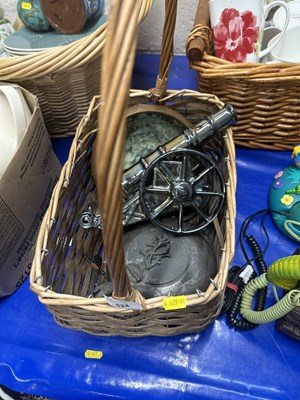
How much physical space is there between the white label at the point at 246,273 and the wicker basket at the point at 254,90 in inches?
10.8

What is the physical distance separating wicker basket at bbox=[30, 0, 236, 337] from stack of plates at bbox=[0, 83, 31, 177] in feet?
0.31

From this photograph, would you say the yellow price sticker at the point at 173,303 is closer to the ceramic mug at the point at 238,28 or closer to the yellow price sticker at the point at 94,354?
the yellow price sticker at the point at 94,354

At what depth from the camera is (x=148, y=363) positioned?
0.57 m

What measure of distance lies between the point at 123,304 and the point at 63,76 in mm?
459

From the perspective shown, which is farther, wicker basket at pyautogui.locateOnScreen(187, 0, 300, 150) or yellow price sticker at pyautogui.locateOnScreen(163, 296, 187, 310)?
wicker basket at pyautogui.locateOnScreen(187, 0, 300, 150)

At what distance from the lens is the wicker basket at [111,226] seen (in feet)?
0.85

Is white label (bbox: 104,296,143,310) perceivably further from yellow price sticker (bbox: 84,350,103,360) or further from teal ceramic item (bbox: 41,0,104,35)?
teal ceramic item (bbox: 41,0,104,35)

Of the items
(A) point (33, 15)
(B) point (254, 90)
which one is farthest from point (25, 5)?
(B) point (254, 90)

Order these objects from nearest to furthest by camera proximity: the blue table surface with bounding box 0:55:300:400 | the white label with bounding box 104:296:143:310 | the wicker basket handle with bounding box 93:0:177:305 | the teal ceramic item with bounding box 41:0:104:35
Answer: the wicker basket handle with bounding box 93:0:177:305
the white label with bounding box 104:296:143:310
the blue table surface with bounding box 0:55:300:400
the teal ceramic item with bounding box 41:0:104:35

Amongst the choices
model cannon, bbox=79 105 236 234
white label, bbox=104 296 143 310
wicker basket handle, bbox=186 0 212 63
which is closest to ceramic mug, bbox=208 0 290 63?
wicker basket handle, bbox=186 0 212 63

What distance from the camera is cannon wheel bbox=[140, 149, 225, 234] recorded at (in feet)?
1.85

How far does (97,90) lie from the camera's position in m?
0.80

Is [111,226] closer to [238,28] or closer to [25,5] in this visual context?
[238,28]

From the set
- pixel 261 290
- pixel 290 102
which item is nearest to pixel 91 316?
pixel 261 290
